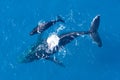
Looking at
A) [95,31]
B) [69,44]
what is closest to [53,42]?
[69,44]

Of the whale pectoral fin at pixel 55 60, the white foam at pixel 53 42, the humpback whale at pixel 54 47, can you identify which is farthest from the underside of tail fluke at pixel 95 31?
the whale pectoral fin at pixel 55 60

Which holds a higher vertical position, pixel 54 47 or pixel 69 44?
pixel 69 44

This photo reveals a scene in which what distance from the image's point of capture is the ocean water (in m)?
34.9

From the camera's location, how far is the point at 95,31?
112 ft

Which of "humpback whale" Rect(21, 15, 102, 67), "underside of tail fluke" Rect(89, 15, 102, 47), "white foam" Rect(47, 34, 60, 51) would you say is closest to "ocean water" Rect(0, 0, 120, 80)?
"humpback whale" Rect(21, 15, 102, 67)

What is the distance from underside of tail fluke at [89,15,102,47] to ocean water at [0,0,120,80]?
0.84 metres

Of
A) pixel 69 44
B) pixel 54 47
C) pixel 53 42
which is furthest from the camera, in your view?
pixel 69 44

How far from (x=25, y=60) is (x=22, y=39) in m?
1.85

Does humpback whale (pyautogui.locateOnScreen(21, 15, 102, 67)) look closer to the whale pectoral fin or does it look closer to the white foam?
the whale pectoral fin

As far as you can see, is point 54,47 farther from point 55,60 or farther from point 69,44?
point 69,44

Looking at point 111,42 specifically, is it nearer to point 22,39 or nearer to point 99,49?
point 99,49

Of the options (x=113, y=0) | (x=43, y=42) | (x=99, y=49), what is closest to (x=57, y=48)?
(x=43, y=42)

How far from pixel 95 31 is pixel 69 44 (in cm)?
237

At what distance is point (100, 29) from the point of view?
3531 centimetres
